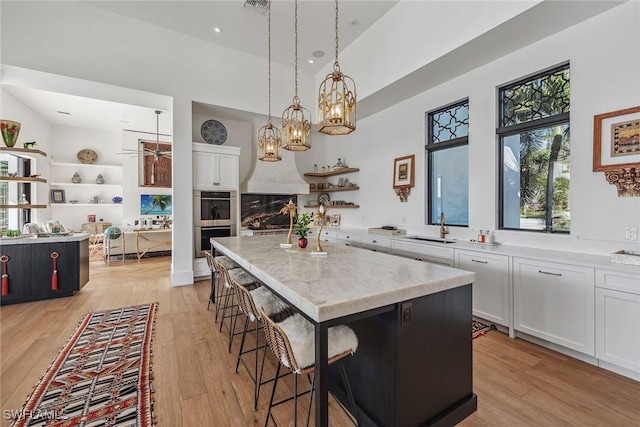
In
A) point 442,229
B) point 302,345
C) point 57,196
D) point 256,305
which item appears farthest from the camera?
point 57,196

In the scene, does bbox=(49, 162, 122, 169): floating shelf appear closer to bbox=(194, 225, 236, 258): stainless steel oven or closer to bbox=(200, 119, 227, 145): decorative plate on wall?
bbox=(200, 119, 227, 145): decorative plate on wall

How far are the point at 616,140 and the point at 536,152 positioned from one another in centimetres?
70

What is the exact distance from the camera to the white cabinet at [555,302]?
2227mm

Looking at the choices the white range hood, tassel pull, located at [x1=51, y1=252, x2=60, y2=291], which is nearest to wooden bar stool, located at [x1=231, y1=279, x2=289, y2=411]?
tassel pull, located at [x1=51, y1=252, x2=60, y2=291]

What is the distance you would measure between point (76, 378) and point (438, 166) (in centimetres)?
473

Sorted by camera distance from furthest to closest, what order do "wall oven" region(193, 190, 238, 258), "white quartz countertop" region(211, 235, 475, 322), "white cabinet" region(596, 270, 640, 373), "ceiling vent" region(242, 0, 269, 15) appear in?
"wall oven" region(193, 190, 238, 258) → "ceiling vent" region(242, 0, 269, 15) → "white cabinet" region(596, 270, 640, 373) → "white quartz countertop" region(211, 235, 475, 322)

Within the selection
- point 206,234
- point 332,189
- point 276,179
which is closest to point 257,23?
point 276,179

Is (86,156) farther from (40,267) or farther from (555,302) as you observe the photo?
(555,302)

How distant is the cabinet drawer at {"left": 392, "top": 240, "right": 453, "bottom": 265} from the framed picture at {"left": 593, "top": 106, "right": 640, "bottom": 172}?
5.12 ft

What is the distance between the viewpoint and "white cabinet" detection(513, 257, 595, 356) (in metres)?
2.23

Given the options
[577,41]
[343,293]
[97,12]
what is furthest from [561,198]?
[97,12]

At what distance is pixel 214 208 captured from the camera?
5.16 metres

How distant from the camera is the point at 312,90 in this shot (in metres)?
5.87

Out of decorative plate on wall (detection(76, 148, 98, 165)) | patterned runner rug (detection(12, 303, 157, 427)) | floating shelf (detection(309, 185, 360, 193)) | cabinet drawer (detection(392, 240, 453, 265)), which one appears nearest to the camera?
patterned runner rug (detection(12, 303, 157, 427))
